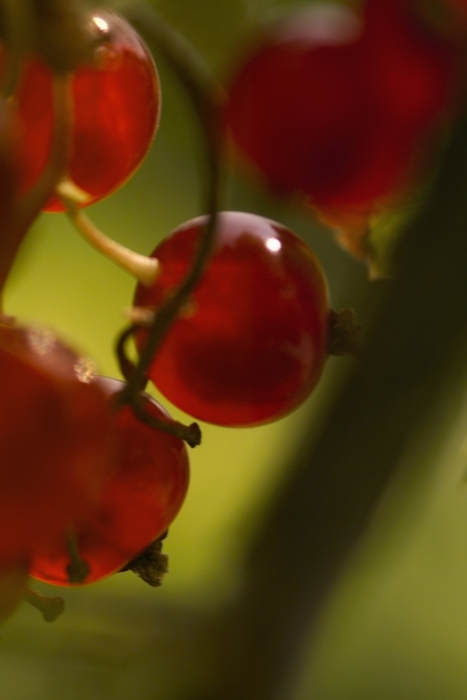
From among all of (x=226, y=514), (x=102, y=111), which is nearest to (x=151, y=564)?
(x=102, y=111)

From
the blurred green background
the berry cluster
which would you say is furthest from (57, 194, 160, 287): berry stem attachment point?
the blurred green background

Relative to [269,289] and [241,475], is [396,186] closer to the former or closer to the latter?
[269,289]

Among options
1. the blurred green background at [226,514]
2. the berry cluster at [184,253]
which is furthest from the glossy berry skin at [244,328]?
the blurred green background at [226,514]

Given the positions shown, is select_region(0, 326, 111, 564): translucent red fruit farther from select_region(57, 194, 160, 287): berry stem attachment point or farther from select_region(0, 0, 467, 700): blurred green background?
select_region(0, 0, 467, 700): blurred green background

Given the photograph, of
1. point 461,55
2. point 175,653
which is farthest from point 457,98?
point 175,653

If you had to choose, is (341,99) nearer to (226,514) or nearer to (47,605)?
(47,605)
